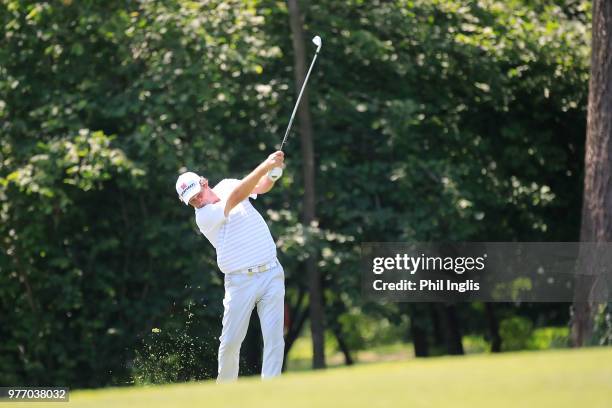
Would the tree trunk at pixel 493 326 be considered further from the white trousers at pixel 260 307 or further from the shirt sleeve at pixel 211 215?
the shirt sleeve at pixel 211 215

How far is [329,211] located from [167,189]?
1849 millimetres

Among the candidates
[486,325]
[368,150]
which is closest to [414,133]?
[368,150]

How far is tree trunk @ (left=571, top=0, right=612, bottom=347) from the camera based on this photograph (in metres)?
10.6

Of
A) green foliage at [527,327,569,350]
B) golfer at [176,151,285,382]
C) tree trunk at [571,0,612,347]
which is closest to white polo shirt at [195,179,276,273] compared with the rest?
golfer at [176,151,285,382]

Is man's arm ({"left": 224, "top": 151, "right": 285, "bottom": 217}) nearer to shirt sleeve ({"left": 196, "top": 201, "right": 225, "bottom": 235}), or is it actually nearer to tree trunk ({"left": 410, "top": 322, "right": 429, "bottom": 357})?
shirt sleeve ({"left": 196, "top": 201, "right": 225, "bottom": 235})

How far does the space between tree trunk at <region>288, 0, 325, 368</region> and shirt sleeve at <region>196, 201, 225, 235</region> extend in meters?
4.57

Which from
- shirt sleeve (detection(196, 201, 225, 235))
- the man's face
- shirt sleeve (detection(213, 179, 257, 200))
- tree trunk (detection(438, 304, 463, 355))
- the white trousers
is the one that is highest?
shirt sleeve (detection(213, 179, 257, 200))

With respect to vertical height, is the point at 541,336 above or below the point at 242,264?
below

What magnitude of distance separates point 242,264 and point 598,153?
15.3 ft

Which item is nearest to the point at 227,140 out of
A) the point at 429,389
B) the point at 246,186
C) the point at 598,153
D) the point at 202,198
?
the point at 598,153

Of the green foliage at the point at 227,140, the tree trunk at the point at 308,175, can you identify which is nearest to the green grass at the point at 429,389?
the green foliage at the point at 227,140

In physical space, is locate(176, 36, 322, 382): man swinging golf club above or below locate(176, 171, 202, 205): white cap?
below

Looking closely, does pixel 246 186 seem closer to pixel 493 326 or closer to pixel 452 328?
pixel 452 328

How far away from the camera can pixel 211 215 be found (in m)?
7.54
